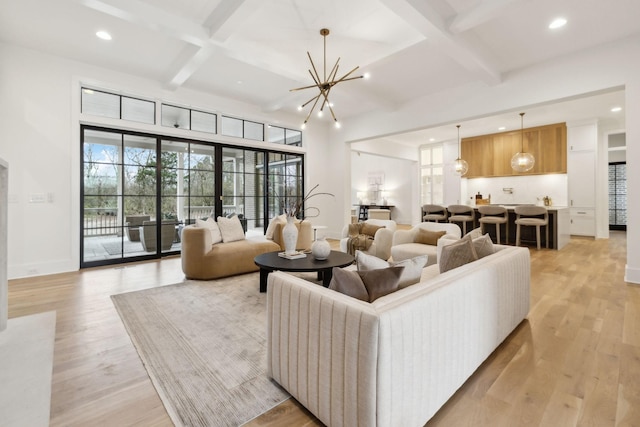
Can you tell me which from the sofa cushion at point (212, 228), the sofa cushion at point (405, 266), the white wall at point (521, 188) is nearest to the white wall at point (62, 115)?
the sofa cushion at point (212, 228)

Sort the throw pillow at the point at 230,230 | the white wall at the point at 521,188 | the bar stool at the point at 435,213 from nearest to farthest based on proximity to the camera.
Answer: the throw pillow at the point at 230,230, the bar stool at the point at 435,213, the white wall at the point at 521,188

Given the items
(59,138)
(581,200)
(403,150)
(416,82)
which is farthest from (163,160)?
(581,200)

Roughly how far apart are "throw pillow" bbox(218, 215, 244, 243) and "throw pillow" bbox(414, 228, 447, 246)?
2629 mm

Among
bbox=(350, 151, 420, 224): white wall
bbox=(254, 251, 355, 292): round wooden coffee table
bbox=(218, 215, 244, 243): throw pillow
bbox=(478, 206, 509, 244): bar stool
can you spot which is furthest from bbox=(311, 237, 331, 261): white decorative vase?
bbox=(350, 151, 420, 224): white wall

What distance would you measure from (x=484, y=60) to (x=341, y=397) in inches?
178

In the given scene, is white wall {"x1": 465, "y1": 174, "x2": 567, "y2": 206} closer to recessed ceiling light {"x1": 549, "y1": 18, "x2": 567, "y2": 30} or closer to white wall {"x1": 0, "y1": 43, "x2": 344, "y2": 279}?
recessed ceiling light {"x1": 549, "y1": 18, "x2": 567, "y2": 30}

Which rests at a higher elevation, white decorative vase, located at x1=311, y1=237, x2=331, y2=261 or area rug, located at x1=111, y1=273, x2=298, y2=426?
white decorative vase, located at x1=311, y1=237, x2=331, y2=261

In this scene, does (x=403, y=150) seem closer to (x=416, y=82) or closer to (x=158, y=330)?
(x=416, y=82)

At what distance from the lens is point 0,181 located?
2295mm

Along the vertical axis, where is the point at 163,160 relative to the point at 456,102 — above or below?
below

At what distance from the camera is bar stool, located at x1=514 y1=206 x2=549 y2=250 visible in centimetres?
579

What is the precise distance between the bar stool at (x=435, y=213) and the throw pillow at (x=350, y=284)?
652 centimetres

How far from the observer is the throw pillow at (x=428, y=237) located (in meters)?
3.86

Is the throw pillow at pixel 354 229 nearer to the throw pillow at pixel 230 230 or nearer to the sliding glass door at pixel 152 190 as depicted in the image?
the throw pillow at pixel 230 230
